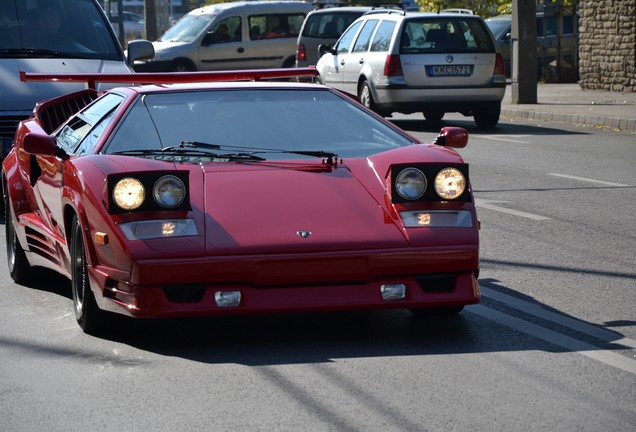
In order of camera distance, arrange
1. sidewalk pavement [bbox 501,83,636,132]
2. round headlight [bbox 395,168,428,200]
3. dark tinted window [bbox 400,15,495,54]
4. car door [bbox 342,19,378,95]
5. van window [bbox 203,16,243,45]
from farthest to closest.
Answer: van window [bbox 203,16,243,45]
car door [bbox 342,19,378,95]
sidewalk pavement [bbox 501,83,636,132]
dark tinted window [bbox 400,15,495,54]
round headlight [bbox 395,168,428,200]

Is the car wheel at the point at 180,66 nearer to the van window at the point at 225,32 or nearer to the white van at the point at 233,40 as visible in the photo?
the white van at the point at 233,40

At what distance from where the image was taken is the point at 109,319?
22.4ft

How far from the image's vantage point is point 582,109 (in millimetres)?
24750

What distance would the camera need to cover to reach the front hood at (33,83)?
485 inches

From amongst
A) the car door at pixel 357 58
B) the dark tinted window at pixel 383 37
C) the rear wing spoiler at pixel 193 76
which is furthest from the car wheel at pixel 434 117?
the rear wing spoiler at pixel 193 76

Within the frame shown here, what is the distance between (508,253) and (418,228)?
3132mm

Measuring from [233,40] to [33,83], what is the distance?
2204 centimetres

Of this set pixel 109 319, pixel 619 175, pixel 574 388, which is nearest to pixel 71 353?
pixel 109 319

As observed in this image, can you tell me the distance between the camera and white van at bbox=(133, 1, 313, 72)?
112 feet

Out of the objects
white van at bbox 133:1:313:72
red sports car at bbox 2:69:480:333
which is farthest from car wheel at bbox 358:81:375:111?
red sports car at bbox 2:69:480:333

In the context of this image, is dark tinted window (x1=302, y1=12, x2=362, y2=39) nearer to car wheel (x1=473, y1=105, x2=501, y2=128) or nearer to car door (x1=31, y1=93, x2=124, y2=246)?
car wheel (x1=473, y1=105, x2=501, y2=128)

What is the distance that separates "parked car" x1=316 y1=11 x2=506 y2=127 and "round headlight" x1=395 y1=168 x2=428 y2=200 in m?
15.1

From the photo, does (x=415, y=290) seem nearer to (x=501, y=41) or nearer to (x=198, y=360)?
(x=198, y=360)

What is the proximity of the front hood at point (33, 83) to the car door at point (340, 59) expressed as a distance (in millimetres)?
11026
